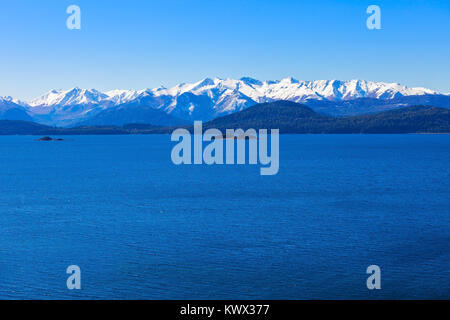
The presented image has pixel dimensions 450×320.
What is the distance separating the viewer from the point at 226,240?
47844mm

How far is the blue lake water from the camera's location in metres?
35.8

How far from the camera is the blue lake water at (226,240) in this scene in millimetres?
35781

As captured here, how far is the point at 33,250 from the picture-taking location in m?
45.0

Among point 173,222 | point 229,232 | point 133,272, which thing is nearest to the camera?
point 133,272

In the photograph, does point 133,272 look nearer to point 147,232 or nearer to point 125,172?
point 147,232

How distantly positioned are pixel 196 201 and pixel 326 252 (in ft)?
101

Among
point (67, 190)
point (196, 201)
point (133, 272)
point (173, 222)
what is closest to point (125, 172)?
point (67, 190)

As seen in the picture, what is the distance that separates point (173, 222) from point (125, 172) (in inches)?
2531

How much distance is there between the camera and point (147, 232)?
51.5m
